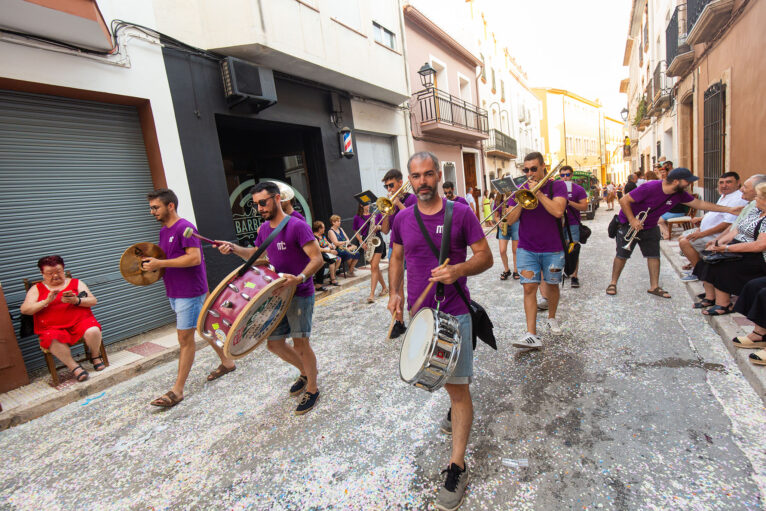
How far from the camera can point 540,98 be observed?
123ft

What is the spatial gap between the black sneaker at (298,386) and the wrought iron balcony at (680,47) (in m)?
12.1

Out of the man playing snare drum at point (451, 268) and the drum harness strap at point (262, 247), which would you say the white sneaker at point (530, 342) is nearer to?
the man playing snare drum at point (451, 268)

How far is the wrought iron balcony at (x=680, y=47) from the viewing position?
386 inches

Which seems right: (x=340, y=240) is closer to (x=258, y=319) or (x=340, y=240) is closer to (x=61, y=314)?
(x=61, y=314)

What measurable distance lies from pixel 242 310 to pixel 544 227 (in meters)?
2.99

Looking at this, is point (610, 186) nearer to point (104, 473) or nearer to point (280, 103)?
point (280, 103)

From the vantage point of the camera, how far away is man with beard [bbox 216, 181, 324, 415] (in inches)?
124

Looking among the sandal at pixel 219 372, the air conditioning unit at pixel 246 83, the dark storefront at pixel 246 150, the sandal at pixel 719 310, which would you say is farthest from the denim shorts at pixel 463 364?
the air conditioning unit at pixel 246 83

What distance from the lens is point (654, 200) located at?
506 cm

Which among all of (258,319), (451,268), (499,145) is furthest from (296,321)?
(499,145)

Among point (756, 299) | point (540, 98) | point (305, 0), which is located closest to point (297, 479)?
point (756, 299)

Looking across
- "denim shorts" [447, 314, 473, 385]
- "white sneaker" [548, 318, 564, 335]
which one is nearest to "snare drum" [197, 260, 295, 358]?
"denim shorts" [447, 314, 473, 385]

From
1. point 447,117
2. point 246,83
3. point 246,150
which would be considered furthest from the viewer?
point 447,117

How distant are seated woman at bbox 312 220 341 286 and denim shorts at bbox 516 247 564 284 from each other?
11.5 feet
